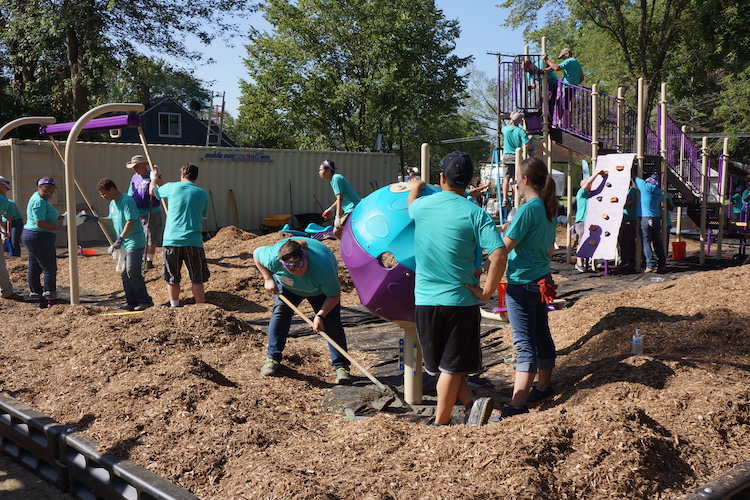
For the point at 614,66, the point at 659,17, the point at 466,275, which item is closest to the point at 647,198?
the point at 466,275

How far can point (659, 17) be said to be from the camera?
27766 mm

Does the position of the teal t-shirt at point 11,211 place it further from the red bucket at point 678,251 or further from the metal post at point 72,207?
the red bucket at point 678,251

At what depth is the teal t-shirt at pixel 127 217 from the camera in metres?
8.44

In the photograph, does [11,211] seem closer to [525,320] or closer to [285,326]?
[285,326]

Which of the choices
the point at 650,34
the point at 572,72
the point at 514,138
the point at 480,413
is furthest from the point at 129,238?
the point at 650,34

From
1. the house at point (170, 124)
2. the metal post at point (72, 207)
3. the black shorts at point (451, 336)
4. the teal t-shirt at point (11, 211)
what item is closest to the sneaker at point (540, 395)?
the black shorts at point (451, 336)

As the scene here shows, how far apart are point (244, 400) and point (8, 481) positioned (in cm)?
147

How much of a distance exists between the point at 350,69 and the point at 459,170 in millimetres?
27688

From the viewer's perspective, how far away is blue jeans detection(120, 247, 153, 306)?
338 inches

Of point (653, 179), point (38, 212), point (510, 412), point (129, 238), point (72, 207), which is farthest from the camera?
point (653, 179)

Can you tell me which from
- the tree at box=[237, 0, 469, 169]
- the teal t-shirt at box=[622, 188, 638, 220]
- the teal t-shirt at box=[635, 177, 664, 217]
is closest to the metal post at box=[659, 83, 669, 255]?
the teal t-shirt at box=[635, 177, 664, 217]

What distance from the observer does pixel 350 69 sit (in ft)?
102

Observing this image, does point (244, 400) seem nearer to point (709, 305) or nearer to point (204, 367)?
point (204, 367)

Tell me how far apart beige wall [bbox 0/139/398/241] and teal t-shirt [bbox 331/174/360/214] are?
776cm
